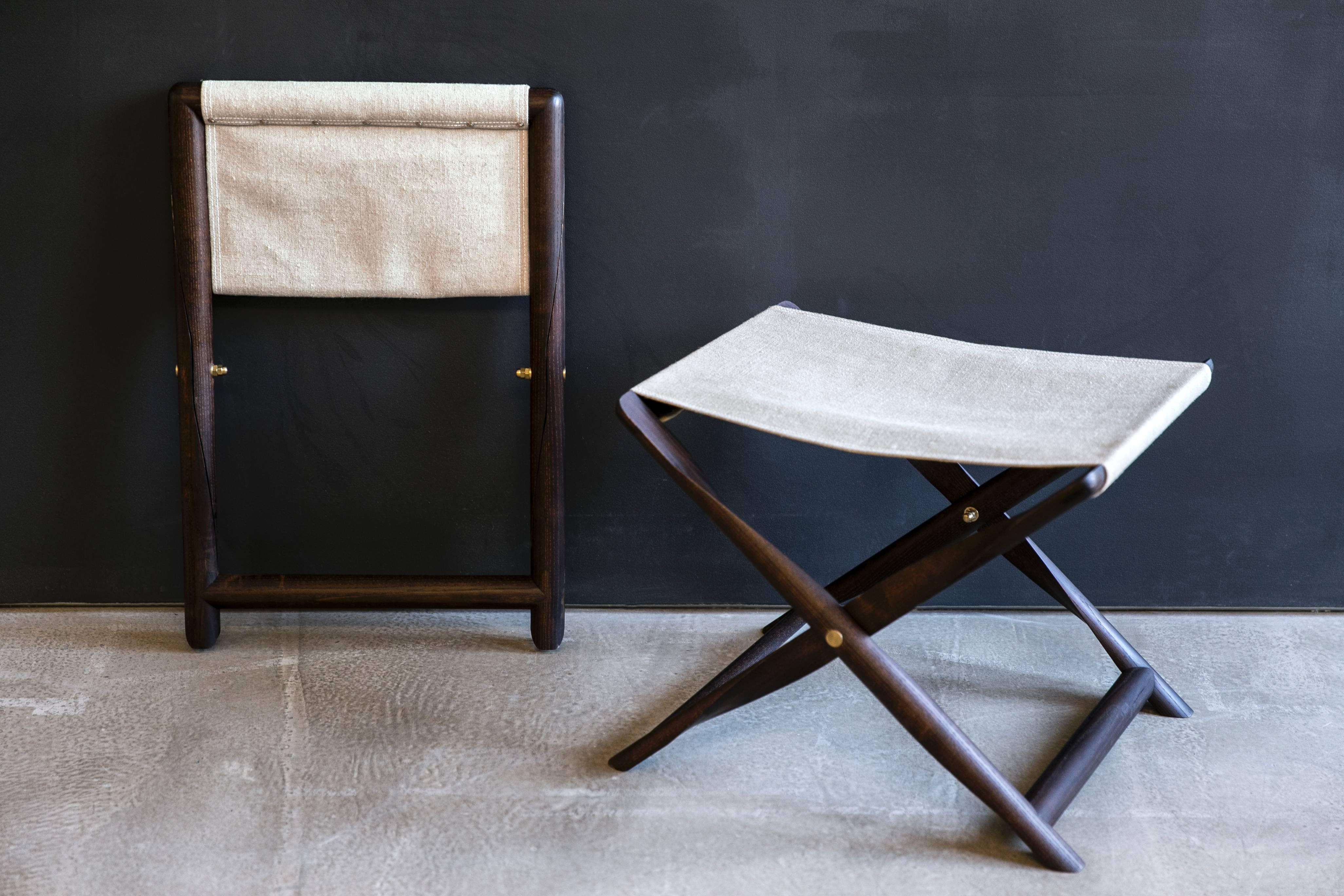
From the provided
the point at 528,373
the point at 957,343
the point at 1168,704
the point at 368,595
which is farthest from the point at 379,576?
the point at 1168,704

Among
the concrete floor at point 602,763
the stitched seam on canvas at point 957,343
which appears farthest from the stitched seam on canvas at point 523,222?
the concrete floor at point 602,763

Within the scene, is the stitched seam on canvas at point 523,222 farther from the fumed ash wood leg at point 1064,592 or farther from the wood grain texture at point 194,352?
the fumed ash wood leg at point 1064,592

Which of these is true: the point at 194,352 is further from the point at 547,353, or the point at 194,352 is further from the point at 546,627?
the point at 546,627

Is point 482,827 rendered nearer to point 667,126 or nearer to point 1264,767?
point 1264,767

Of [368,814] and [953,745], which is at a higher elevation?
[953,745]

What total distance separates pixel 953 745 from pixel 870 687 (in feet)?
0.36

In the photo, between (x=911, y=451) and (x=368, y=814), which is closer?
(x=911, y=451)

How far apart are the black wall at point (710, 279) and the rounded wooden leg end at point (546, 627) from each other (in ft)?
0.62

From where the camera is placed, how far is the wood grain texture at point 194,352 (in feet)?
5.61

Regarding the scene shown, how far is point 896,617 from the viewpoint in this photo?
1.29 metres

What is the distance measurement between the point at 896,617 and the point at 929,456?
20cm

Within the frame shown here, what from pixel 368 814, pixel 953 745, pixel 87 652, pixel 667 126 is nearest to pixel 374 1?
pixel 667 126

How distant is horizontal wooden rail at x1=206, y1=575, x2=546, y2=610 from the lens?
69.9 inches

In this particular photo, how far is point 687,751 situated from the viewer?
4.96ft
